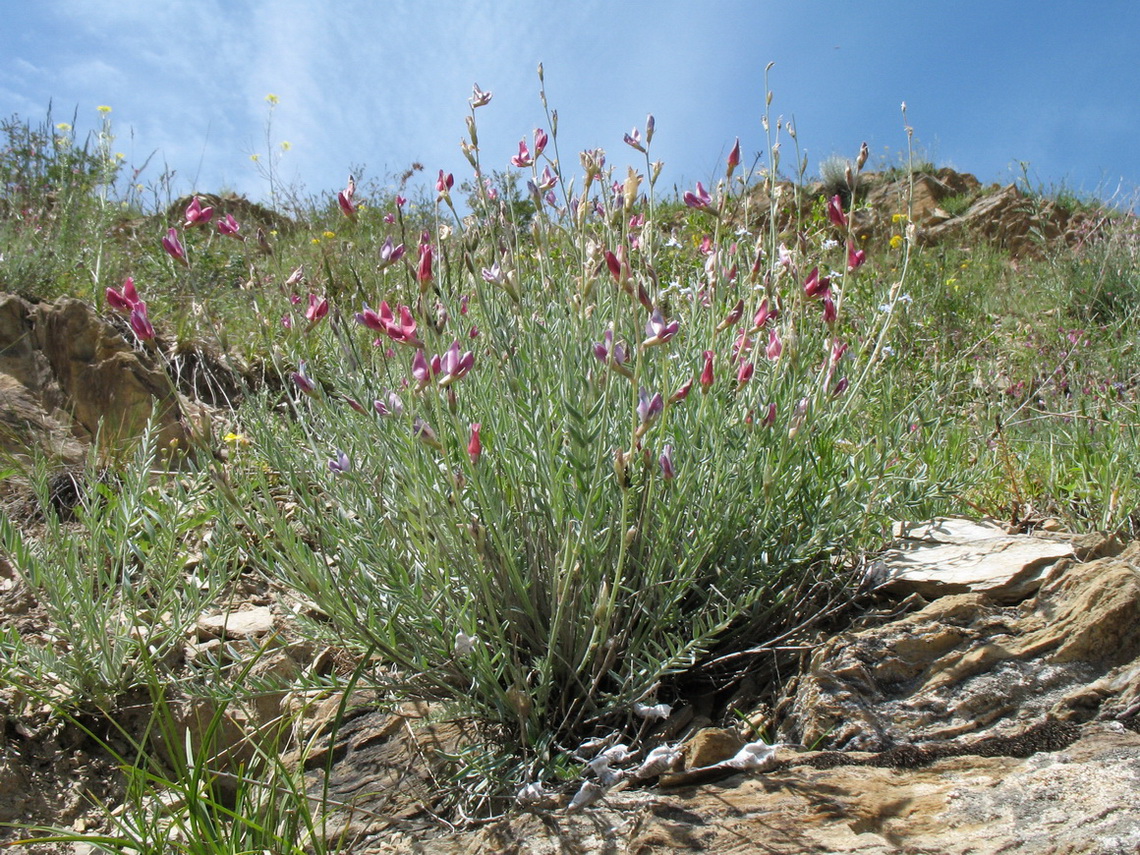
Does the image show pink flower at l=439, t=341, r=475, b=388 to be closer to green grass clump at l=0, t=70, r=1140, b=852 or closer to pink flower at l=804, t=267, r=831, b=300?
green grass clump at l=0, t=70, r=1140, b=852

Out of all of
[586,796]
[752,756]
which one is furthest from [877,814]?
[586,796]

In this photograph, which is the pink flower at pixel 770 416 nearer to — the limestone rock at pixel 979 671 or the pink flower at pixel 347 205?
the limestone rock at pixel 979 671

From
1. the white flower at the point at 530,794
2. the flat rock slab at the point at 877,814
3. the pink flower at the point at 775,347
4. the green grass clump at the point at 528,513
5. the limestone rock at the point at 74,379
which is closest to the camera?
the flat rock slab at the point at 877,814

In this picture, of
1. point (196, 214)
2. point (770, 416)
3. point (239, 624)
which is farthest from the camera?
point (239, 624)

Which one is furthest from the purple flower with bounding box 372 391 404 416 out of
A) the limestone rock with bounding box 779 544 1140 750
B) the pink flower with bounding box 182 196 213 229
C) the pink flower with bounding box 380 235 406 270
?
the limestone rock with bounding box 779 544 1140 750

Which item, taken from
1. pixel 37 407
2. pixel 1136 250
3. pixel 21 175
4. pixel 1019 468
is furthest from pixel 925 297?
pixel 21 175

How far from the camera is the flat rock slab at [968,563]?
6.19 feet

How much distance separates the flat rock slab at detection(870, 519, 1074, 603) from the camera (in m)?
1.89

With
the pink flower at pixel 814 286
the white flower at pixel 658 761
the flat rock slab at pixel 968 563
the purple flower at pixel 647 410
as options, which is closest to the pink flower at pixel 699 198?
the pink flower at pixel 814 286

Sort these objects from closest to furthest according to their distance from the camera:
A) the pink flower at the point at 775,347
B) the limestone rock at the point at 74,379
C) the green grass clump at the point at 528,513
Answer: the green grass clump at the point at 528,513 < the pink flower at the point at 775,347 < the limestone rock at the point at 74,379

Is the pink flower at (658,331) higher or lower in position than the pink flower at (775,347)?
lower

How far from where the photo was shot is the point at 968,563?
2008 millimetres

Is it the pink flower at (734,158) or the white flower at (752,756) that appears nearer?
the white flower at (752,756)

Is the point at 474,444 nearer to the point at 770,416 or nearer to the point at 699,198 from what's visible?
the point at 770,416
